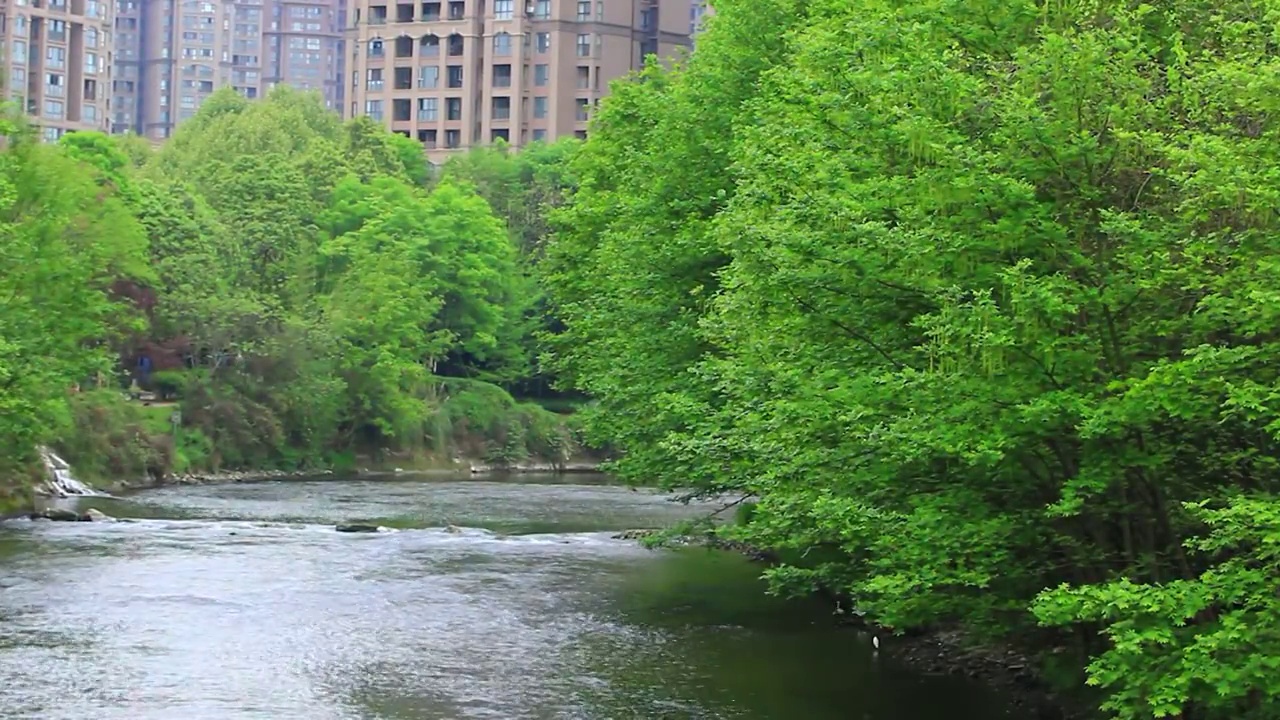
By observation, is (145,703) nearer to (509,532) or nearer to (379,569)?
(379,569)

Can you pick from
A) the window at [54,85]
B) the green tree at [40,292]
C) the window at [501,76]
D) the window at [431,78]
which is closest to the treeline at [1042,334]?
the green tree at [40,292]

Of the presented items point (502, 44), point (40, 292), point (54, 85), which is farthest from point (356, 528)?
point (54, 85)

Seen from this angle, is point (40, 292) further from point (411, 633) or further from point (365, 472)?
point (365, 472)

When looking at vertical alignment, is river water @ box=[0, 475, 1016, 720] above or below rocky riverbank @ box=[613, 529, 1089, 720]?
below

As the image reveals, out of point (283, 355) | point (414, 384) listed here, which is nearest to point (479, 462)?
point (414, 384)

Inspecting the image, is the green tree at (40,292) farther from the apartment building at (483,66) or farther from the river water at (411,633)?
the apartment building at (483,66)

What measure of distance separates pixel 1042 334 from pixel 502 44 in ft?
490

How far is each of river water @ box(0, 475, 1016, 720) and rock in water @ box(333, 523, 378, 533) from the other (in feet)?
2.10

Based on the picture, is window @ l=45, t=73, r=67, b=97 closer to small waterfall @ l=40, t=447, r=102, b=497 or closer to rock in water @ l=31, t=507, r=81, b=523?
small waterfall @ l=40, t=447, r=102, b=497

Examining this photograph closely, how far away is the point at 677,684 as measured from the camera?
31906mm

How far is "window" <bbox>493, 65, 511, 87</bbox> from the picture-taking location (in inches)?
6654

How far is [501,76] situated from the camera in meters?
170

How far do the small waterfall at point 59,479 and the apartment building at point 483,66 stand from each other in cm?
10010

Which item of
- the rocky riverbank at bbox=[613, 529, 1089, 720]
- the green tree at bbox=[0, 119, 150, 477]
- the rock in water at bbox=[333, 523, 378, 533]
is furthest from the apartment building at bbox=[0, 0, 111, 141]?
the rocky riverbank at bbox=[613, 529, 1089, 720]
